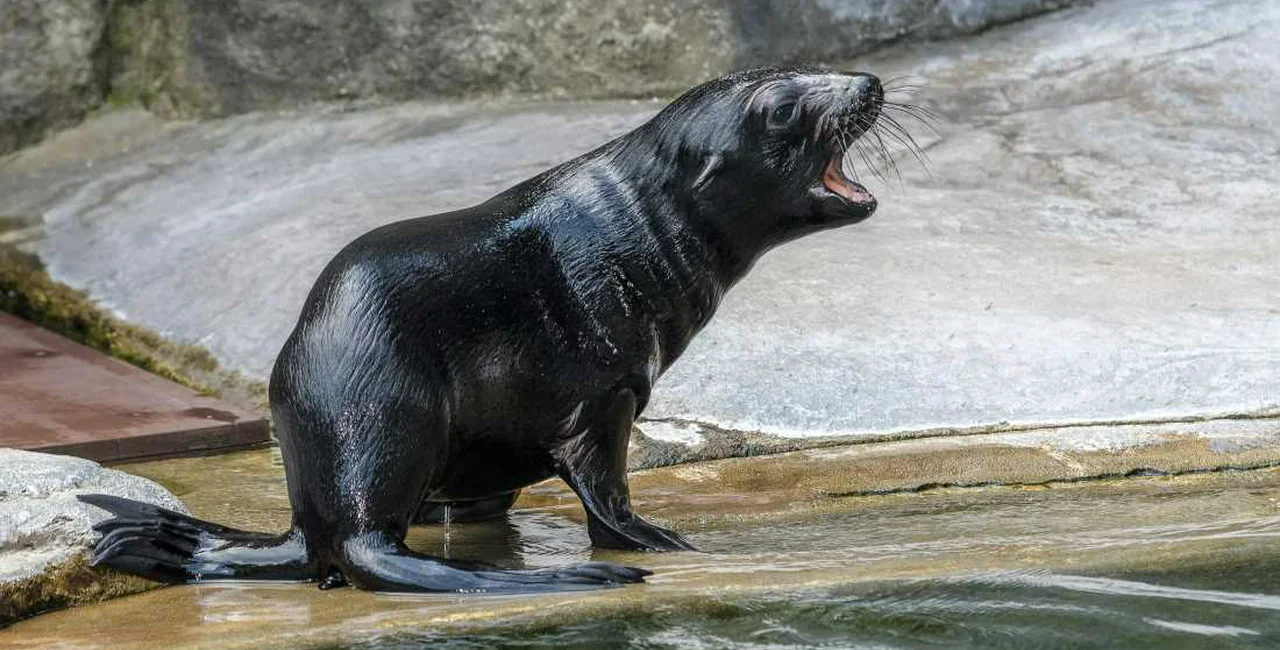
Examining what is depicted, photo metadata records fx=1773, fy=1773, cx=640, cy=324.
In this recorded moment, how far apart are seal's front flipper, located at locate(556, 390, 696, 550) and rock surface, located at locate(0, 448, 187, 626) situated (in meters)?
0.94

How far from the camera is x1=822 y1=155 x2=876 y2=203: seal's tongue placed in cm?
400

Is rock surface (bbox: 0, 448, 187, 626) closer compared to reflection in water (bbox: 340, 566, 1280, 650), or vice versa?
reflection in water (bbox: 340, 566, 1280, 650)

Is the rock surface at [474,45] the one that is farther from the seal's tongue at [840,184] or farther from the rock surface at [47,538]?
the rock surface at [47,538]

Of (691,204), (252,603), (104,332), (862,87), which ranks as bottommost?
(252,603)

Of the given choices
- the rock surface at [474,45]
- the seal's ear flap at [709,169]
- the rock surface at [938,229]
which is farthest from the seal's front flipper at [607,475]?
the rock surface at [474,45]

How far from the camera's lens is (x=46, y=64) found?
28.1 feet

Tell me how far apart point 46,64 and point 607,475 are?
566 cm

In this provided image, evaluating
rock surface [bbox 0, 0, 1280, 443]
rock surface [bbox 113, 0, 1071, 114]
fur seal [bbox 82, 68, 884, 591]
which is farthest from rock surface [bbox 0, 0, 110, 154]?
fur seal [bbox 82, 68, 884, 591]

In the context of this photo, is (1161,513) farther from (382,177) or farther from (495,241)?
(382,177)

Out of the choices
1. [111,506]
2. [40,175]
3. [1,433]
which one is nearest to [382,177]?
[40,175]

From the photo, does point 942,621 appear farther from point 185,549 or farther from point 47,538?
point 47,538

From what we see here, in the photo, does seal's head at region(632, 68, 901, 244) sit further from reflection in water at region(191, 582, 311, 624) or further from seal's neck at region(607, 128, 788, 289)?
reflection in water at region(191, 582, 311, 624)

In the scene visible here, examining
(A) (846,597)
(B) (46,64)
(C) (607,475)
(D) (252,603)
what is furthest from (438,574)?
(B) (46,64)

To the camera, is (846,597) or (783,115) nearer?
(846,597)
